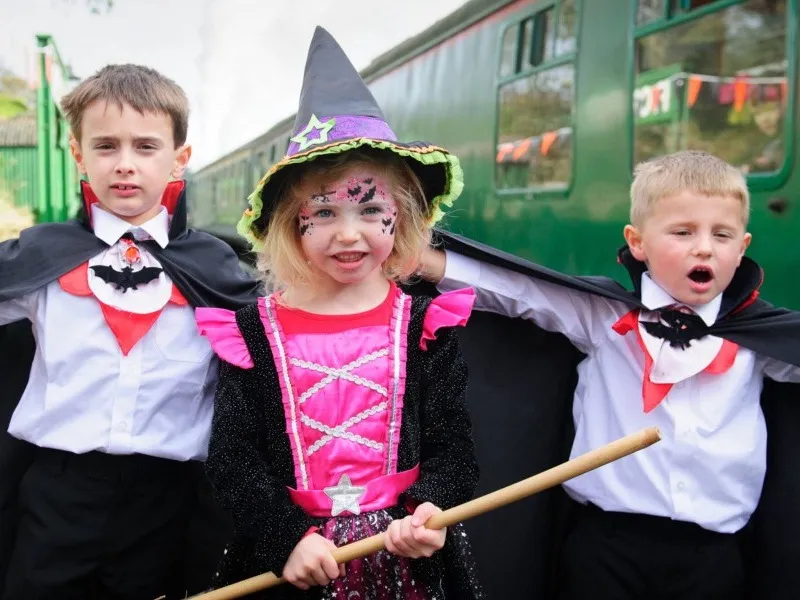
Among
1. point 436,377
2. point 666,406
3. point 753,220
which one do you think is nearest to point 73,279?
point 436,377

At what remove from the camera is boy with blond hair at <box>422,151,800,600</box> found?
2.09m

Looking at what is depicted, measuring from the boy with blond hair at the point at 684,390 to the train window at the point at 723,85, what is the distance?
51.1 inches

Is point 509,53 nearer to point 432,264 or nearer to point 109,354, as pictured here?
point 432,264

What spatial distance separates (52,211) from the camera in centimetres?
905

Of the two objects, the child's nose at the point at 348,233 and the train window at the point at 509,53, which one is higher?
the train window at the point at 509,53

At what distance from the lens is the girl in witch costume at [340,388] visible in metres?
1.78

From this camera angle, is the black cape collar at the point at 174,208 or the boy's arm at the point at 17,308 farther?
the black cape collar at the point at 174,208

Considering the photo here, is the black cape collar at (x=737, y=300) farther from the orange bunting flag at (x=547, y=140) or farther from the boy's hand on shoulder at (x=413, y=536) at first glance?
the orange bunting flag at (x=547, y=140)

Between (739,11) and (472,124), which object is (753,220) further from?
(472,124)

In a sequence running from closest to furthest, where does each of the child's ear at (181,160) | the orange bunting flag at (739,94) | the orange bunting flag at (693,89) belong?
the child's ear at (181,160), the orange bunting flag at (739,94), the orange bunting flag at (693,89)

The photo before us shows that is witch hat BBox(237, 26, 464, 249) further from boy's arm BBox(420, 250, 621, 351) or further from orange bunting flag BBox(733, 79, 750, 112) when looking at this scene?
orange bunting flag BBox(733, 79, 750, 112)

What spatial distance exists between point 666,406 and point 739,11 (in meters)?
1.96

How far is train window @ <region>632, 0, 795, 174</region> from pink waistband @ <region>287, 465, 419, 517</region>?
224 cm

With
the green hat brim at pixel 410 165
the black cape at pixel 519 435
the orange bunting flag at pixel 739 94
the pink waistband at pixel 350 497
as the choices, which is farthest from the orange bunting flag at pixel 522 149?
the pink waistband at pixel 350 497
